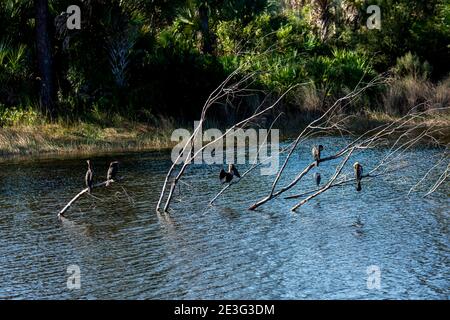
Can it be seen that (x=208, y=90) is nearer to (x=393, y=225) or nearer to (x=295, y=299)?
(x=393, y=225)

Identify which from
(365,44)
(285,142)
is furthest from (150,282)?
(365,44)

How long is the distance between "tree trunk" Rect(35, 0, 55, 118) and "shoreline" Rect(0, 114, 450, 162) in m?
1.18

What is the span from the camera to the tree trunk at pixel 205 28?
38.1 meters

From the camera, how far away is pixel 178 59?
3306 centimetres

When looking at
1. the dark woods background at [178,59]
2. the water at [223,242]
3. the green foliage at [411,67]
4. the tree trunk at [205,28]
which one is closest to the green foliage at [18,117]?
the dark woods background at [178,59]

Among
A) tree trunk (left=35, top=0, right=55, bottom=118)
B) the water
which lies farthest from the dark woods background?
the water

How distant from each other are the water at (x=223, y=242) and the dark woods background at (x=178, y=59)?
8862 millimetres

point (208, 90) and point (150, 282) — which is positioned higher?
point (208, 90)

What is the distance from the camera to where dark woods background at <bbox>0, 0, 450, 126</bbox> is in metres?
30.7

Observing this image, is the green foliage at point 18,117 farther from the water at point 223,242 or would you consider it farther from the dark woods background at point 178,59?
the water at point 223,242

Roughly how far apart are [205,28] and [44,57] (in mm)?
9555

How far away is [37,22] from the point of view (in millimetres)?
29891

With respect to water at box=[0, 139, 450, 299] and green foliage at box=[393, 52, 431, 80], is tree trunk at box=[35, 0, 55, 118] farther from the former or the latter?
green foliage at box=[393, 52, 431, 80]
